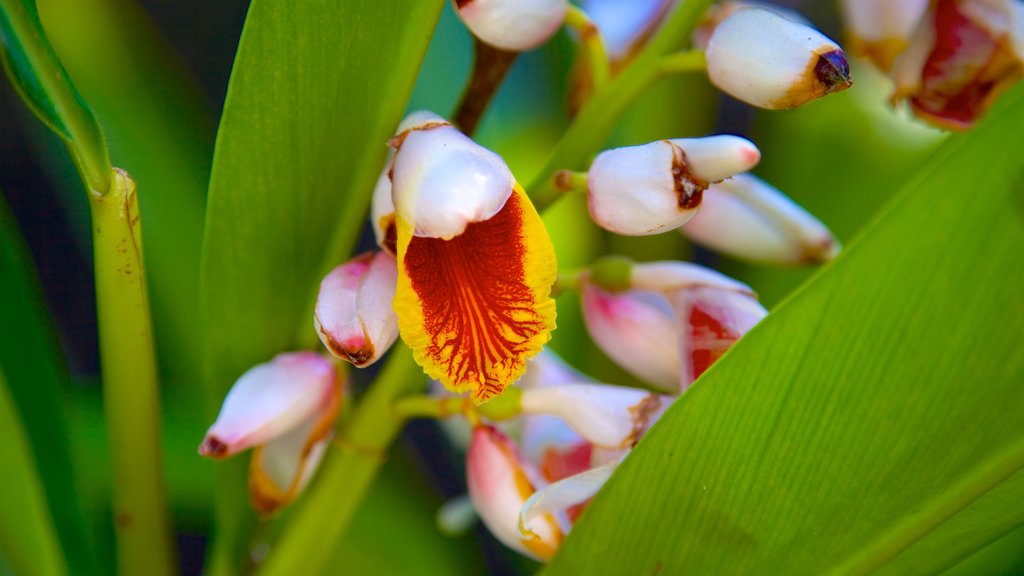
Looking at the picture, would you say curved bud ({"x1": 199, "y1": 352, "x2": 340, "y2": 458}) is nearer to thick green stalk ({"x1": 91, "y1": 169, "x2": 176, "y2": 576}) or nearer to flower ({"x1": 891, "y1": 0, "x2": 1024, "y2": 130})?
thick green stalk ({"x1": 91, "y1": 169, "x2": 176, "y2": 576})

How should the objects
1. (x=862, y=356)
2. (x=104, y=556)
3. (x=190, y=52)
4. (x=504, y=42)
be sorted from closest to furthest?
(x=862, y=356) < (x=504, y=42) < (x=104, y=556) < (x=190, y=52)

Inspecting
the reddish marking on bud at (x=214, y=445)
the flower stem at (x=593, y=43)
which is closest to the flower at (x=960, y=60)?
the flower stem at (x=593, y=43)

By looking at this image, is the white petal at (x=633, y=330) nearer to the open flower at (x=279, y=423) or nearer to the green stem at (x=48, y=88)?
the open flower at (x=279, y=423)

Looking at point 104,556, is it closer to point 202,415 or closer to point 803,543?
point 202,415

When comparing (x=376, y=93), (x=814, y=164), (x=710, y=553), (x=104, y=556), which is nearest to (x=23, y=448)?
(x=104, y=556)

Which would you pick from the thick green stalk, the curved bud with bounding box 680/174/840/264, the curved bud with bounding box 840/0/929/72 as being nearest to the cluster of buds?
the curved bud with bounding box 840/0/929/72

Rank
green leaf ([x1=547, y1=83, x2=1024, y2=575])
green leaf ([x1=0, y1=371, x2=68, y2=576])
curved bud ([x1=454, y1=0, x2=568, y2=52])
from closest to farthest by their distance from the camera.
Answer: green leaf ([x1=547, y1=83, x2=1024, y2=575])
curved bud ([x1=454, y1=0, x2=568, y2=52])
green leaf ([x1=0, y1=371, x2=68, y2=576])

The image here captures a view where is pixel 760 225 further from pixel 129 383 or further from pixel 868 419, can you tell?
pixel 129 383
